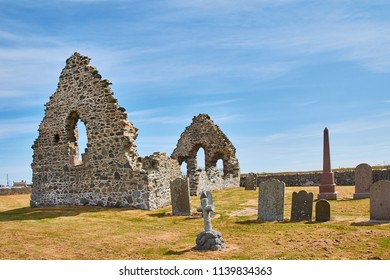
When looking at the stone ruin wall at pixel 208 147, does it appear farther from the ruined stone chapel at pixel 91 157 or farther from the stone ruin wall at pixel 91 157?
the stone ruin wall at pixel 91 157

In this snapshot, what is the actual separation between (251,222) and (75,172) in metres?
9.50

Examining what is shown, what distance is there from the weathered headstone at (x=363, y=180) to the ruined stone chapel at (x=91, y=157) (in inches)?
352

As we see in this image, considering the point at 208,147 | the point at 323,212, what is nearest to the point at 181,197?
the point at 323,212

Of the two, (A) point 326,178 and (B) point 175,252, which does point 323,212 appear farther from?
(A) point 326,178

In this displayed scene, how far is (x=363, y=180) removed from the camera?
20.2 m

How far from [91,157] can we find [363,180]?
13.0 m

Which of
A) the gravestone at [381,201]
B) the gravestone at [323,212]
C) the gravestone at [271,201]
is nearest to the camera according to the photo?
the gravestone at [381,201]

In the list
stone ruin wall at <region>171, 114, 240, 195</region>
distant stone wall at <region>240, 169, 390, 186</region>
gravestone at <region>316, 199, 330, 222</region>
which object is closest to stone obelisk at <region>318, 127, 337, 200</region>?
gravestone at <region>316, 199, 330, 222</region>

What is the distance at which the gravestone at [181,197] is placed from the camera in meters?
16.0

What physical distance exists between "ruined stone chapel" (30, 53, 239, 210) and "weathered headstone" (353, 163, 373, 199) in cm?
894

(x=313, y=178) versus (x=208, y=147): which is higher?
(x=208, y=147)

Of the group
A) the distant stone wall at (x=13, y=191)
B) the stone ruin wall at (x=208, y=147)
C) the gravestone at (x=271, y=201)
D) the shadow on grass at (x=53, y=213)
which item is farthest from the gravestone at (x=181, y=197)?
the distant stone wall at (x=13, y=191)

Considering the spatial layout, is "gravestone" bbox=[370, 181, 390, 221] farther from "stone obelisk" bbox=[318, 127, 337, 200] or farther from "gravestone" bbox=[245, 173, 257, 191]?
"gravestone" bbox=[245, 173, 257, 191]
